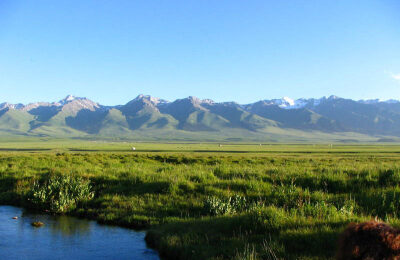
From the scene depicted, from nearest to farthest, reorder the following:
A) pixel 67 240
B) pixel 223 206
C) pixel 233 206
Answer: pixel 67 240 → pixel 223 206 → pixel 233 206

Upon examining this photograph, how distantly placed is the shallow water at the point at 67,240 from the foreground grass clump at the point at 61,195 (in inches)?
39.6

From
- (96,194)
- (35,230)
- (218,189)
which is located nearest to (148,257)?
(35,230)

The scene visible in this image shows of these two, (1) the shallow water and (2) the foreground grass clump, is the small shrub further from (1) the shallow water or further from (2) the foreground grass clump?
(2) the foreground grass clump

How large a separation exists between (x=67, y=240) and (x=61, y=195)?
491cm

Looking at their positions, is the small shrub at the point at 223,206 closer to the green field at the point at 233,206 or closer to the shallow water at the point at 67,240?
the green field at the point at 233,206

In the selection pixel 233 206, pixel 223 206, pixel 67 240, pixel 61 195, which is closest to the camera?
pixel 67 240

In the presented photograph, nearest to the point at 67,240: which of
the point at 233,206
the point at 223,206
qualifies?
the point at 223,206

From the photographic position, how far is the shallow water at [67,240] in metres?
10.3

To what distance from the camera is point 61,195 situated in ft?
52.9

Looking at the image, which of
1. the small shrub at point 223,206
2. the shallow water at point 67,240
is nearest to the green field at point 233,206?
the small shrub at point 223,206

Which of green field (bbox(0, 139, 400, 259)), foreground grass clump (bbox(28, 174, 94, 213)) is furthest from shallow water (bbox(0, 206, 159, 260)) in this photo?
foreground grass clump (bbox(28, 174, 94, 213))

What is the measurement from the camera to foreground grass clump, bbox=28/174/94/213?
15805 mm

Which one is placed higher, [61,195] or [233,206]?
[233,206]

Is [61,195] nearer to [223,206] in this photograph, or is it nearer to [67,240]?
[67,240]
